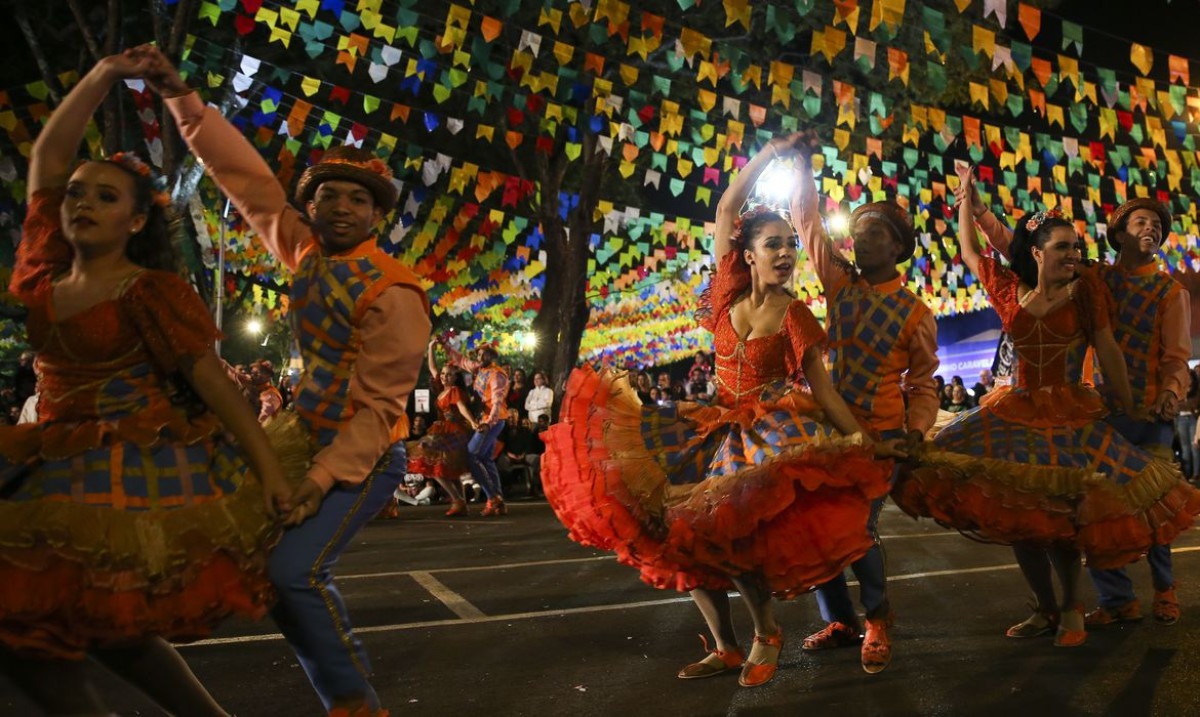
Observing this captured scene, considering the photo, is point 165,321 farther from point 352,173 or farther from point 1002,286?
point 1002,286

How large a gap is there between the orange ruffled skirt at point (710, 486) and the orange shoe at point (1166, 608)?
245cm

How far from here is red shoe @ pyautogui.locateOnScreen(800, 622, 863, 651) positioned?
17.4 feet

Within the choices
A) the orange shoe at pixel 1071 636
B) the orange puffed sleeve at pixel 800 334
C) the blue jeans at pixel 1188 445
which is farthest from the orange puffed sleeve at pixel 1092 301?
the blue jeans at pixel 1188 445

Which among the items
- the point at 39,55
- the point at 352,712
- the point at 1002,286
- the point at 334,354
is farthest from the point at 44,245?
the point at 39,55

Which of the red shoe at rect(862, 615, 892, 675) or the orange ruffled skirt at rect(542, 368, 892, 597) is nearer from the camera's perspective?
the orange ruffled skirt at rect(542, 368, 892, 597)

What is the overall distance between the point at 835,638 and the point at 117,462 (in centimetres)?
367

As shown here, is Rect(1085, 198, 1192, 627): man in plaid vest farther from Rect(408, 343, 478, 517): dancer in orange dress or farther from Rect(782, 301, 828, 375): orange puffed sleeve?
Rect(408, 343, 478, 517): dancer in orange dress

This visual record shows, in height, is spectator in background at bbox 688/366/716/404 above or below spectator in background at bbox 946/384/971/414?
above

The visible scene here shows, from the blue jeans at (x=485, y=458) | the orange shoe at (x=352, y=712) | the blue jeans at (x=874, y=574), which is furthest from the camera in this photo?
the blue jeans at (x=485, y=458)

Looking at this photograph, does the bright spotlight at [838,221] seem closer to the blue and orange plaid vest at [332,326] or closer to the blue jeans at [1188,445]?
the blue jeans at [1188,445]

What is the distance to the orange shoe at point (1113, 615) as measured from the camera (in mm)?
5734

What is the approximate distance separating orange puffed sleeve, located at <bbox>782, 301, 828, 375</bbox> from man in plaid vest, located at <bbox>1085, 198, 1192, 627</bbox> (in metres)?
2.24

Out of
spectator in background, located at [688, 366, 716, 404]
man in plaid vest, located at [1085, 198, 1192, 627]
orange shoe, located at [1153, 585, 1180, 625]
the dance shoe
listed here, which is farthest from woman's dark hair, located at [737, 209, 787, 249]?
spectator in background, located at [688, 366, 716, 404]

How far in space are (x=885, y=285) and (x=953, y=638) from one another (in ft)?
6.17
